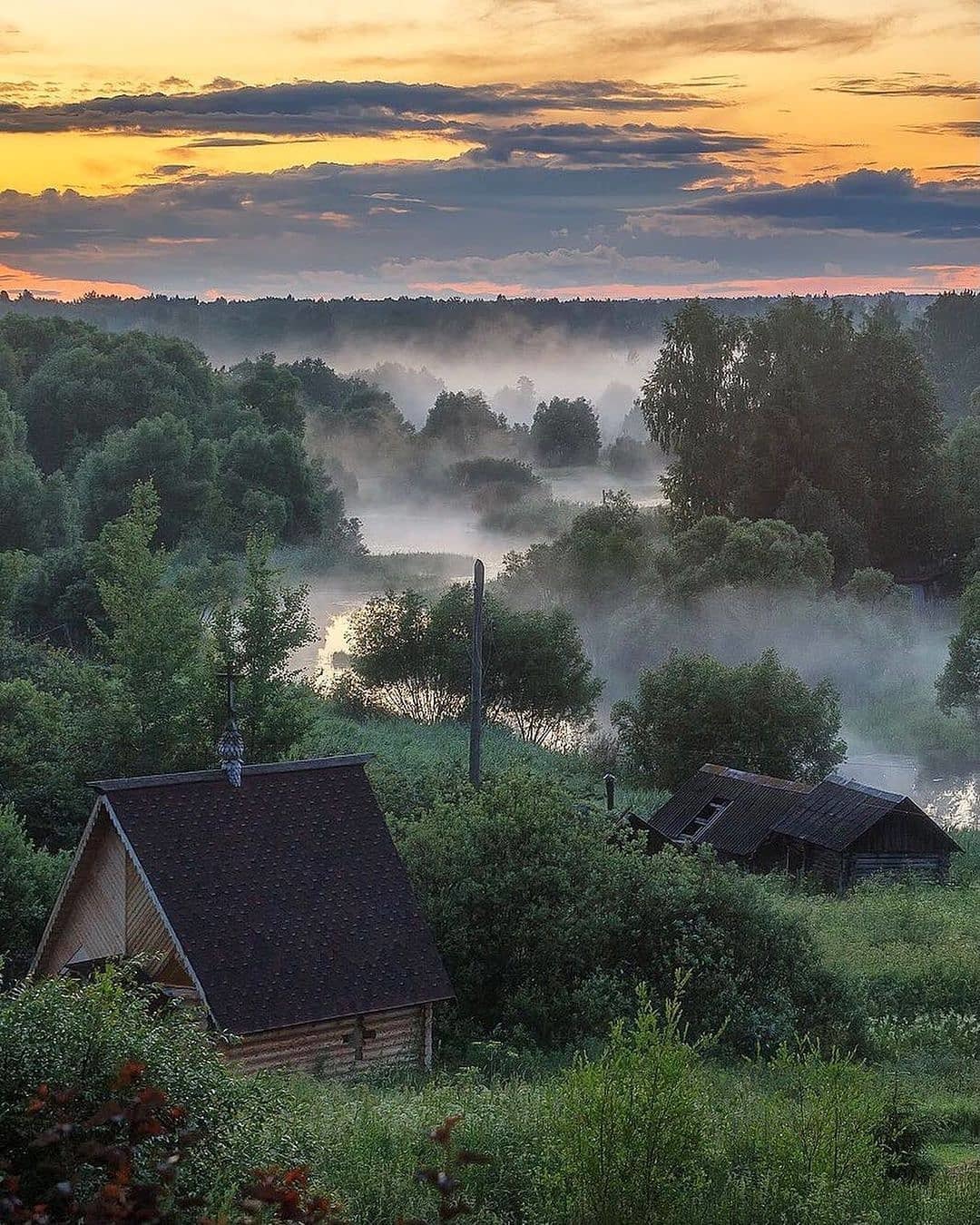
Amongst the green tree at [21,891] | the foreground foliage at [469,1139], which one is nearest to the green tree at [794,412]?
the green tree at [21,891]

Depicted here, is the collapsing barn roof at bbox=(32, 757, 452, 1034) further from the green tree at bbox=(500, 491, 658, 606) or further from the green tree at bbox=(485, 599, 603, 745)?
the green tree at bbox=(500, 491, 658, 606)

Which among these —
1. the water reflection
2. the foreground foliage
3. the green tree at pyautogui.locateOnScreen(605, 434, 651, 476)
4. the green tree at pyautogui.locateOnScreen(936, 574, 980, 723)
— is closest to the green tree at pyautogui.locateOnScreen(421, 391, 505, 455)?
the green tree at pyautogui.locateOnScreen(605, 434, 651, 476)

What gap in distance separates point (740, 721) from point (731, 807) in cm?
612

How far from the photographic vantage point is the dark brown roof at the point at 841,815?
34.4 m

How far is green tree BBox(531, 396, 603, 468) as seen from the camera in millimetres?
108125

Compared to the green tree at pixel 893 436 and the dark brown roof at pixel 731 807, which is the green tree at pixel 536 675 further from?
the green tree at pixel 893 436

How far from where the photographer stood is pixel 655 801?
137 feet

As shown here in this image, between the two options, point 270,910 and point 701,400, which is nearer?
point 270,910

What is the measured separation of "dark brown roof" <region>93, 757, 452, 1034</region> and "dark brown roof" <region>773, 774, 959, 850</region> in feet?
58.3

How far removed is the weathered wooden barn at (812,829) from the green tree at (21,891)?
15365 millimetres

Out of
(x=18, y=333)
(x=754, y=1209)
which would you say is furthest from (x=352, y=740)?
(x=18, y=333)

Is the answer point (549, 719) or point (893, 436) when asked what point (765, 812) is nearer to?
point (549, 719)

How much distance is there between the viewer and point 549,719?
165ft

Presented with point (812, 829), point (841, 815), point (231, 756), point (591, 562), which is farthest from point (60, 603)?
point (231, 756)
